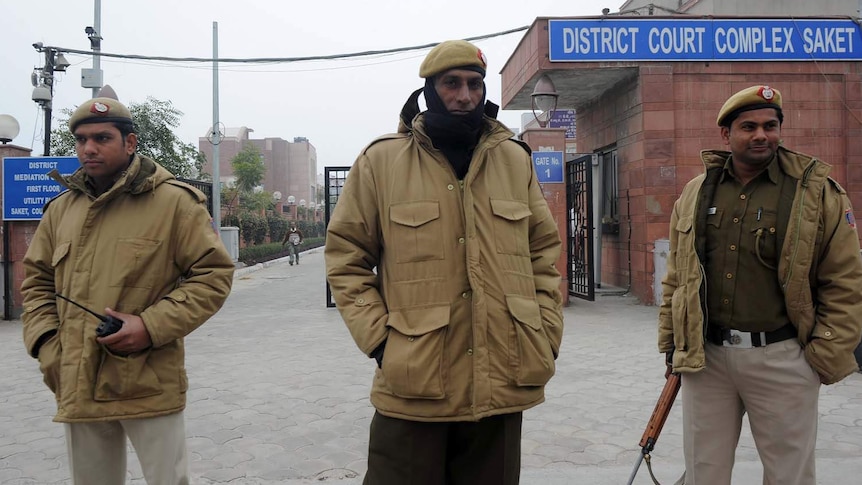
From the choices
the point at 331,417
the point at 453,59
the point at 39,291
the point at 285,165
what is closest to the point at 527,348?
the point at 453,59

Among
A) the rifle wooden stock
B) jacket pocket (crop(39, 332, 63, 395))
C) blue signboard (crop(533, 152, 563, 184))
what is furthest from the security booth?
jacket pocket (crop(39, 332, 63, 395))

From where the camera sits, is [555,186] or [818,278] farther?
[555,186]

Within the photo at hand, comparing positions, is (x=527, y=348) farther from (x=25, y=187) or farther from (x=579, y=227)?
(x=25, y=187)

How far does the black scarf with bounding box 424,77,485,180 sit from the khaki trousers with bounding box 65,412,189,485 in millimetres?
1428

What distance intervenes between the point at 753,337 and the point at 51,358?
2671 mm

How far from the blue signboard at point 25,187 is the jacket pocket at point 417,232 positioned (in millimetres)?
9836

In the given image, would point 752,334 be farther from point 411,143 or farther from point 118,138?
point 118,138

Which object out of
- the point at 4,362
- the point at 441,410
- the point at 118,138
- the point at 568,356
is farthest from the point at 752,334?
the point at 4,362

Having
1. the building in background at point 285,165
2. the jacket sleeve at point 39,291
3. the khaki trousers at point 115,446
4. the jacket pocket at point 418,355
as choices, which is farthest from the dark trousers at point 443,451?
the building in background at point 285,165

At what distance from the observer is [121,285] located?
241 cm

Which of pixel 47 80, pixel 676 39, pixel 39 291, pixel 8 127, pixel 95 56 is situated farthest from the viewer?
pixel 95 56

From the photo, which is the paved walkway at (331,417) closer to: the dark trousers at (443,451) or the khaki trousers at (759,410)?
the khaki trousers at (759,410)

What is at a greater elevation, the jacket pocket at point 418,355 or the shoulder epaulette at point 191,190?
the shoulder epaulette at point 191,190

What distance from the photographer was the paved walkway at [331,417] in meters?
3.77
